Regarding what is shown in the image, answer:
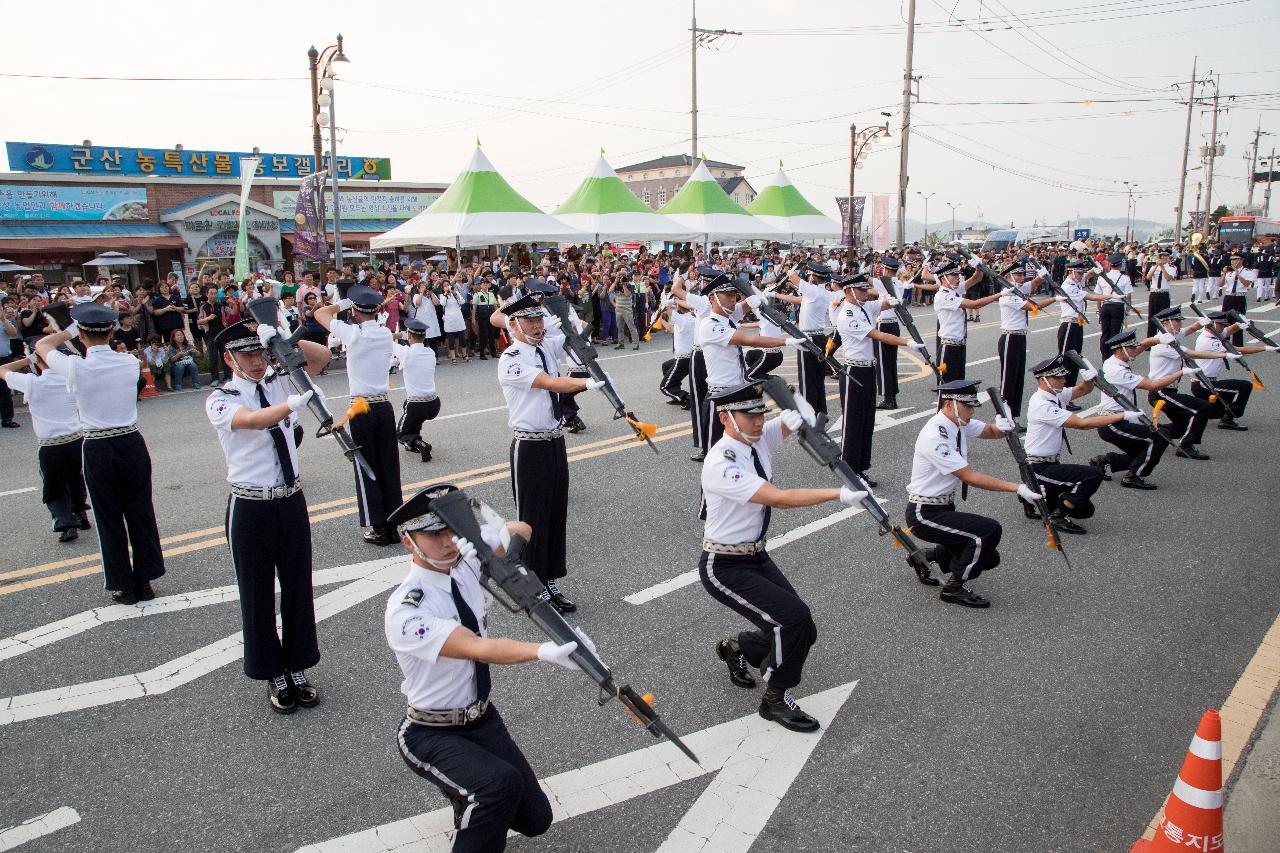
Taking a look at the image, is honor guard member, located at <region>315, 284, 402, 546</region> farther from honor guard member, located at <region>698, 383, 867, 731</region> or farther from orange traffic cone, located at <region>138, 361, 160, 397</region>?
orange traffic cone, located at <region>138, 361, 160, 397</region>

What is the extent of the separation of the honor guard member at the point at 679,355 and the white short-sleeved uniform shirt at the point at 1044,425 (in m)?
4.11

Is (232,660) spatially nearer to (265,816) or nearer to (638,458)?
(265,816)

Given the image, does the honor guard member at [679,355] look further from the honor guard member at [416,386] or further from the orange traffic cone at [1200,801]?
the orange traffic cone at [1200,801]

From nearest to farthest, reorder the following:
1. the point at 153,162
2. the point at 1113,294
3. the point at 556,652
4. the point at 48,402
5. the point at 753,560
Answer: the point at 556,652 < the point at 753,560 < the point at 48,402 < the point at 1113,294 < the point at 153,162

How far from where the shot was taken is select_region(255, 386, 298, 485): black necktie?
483 centimetres

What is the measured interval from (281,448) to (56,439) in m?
3.79

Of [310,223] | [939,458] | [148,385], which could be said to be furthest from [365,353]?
[310,223]

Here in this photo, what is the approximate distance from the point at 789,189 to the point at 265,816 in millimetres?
27662

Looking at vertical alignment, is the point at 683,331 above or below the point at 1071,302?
below

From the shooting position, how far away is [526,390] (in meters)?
6.06

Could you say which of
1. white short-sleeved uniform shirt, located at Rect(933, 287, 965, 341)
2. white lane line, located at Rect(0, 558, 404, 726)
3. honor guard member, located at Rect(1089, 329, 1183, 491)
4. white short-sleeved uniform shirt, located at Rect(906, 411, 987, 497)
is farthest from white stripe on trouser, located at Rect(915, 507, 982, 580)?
white short-sleeved uniform shirt, located at Rect(933, 287, 965, 341)

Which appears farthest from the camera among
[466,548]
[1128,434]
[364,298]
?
[1128,434]

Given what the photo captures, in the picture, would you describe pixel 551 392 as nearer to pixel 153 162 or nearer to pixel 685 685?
pixel 685 685

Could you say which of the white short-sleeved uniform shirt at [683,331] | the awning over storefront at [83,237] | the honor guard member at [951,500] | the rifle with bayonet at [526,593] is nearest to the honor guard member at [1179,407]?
the honor guard member at [951,500]
